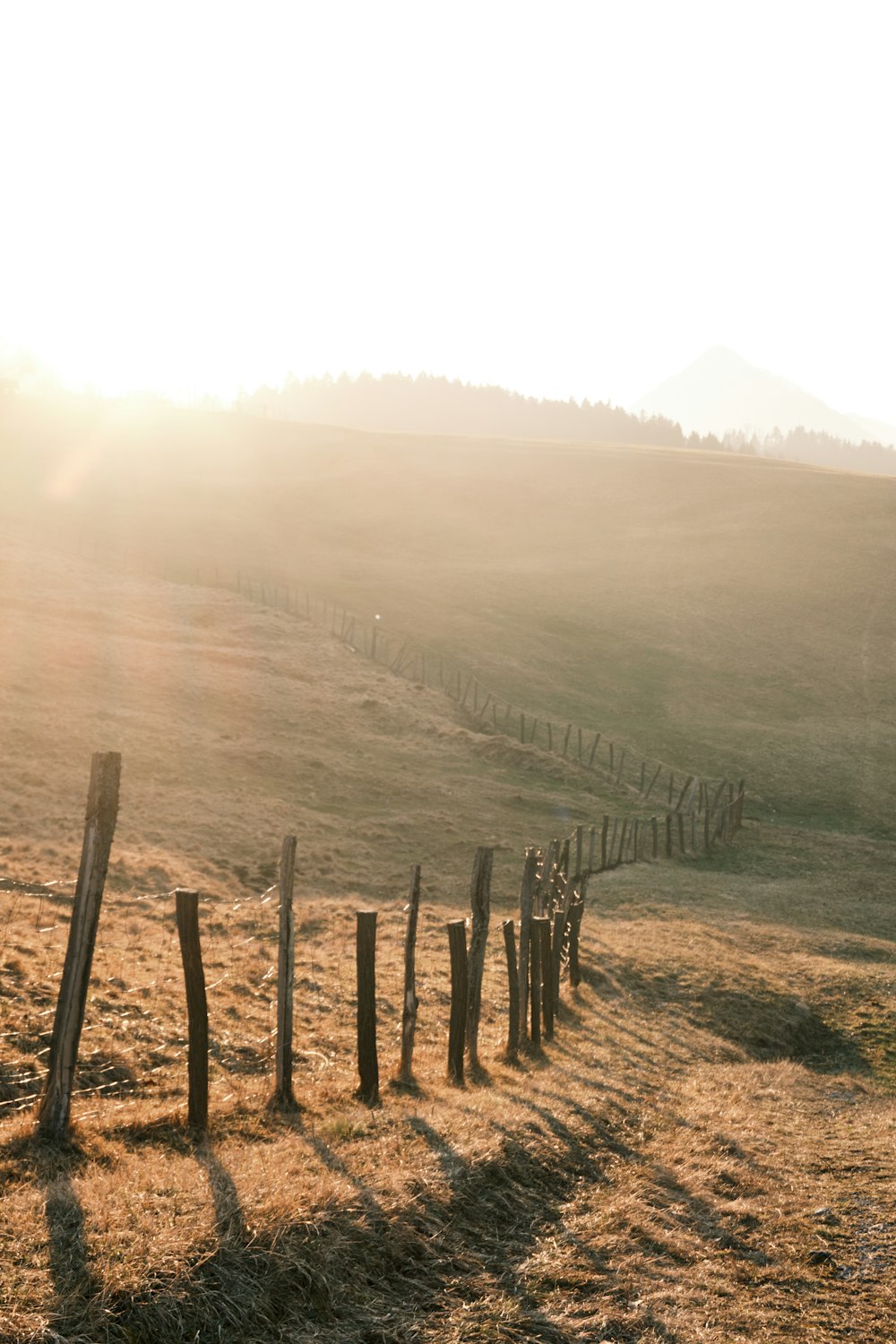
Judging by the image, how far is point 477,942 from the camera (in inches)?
557

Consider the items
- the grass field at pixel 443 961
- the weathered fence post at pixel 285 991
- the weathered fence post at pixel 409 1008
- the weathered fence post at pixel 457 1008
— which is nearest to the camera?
the grass field at pixel 443 961

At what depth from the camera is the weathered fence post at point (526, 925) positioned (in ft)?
48.7

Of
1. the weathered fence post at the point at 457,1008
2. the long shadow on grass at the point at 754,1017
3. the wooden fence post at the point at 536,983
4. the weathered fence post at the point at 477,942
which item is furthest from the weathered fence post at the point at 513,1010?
the long shadow on grass at the point at 754,1017

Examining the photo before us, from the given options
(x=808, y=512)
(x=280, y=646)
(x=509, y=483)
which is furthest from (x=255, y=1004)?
(x=509, y=483)

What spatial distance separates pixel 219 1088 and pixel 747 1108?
6327 millimetres

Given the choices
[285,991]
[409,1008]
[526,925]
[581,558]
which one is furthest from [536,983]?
[581,558]

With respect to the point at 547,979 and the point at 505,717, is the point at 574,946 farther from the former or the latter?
the point at 505,717

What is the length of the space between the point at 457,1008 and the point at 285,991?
8.73 ft

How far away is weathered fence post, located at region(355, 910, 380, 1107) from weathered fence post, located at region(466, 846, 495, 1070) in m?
1.91

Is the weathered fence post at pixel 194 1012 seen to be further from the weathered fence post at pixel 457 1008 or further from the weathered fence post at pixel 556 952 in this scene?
the weathered fence post at pixel 556 952

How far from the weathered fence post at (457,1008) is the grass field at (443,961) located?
1.44 feet

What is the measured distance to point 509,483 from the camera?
10381 cm

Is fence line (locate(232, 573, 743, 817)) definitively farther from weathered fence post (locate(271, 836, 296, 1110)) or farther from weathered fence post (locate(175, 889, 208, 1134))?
weathered fence post (locate(175, 889, 208, 1134))

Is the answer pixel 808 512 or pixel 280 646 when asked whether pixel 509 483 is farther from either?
pixel 280 646
